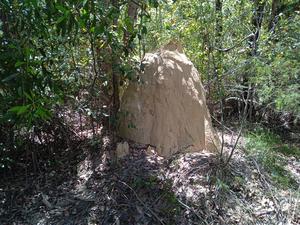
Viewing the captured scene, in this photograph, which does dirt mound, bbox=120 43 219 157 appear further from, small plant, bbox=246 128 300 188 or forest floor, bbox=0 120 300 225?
small plant, bbox=246 128 300 188

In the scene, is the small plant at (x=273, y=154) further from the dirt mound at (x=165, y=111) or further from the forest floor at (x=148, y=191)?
the dirt mound at (x=165, y=111)

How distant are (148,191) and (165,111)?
3.12ft

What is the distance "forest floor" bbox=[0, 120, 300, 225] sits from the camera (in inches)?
127

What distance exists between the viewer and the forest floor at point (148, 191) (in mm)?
3223

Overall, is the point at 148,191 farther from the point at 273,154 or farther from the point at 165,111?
the point at 273,154

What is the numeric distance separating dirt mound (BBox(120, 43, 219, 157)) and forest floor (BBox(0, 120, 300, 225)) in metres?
0.15

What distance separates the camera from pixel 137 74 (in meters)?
3.95

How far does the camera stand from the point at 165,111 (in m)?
3.91

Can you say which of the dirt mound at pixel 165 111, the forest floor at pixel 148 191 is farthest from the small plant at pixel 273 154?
the dirt mound at pixel 165 111

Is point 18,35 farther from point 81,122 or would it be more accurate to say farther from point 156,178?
point 156,178

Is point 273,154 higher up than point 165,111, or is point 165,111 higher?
point 165,111

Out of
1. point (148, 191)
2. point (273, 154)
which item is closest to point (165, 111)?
point (148, 191)

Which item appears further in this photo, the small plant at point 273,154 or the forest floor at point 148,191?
the small plant at point 273,154

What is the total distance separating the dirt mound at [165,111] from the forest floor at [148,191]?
0.15m
